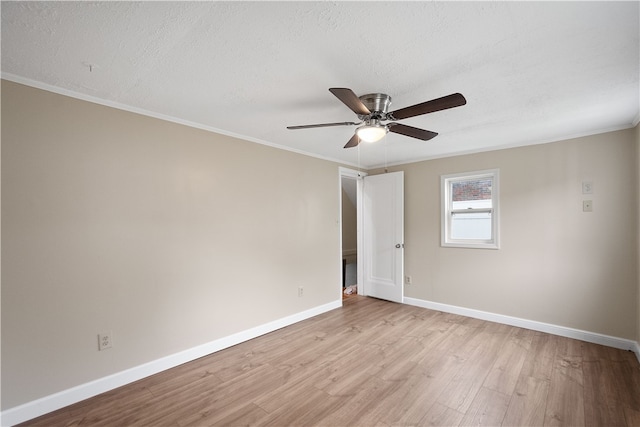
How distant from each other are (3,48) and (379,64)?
7.10 feet

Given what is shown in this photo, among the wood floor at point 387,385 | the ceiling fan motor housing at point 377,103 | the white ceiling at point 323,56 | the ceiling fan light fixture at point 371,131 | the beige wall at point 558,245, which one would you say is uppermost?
the white ceiling at point 323,56

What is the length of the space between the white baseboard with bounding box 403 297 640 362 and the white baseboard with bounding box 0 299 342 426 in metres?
2.40

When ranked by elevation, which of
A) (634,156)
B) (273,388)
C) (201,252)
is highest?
(634,156)

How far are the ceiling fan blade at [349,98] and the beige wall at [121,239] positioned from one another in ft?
5.78

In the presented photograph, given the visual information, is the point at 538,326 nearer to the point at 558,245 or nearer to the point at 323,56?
the point at 558,245

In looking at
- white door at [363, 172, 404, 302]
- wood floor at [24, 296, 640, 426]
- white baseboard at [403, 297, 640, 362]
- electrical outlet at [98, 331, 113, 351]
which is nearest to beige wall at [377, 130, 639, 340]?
white baseboard at [403, 297, 640, 362]

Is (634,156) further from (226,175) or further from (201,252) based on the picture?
(201,252)

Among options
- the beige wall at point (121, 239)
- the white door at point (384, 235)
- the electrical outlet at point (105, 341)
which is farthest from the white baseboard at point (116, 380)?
the white door at point (384, 235)

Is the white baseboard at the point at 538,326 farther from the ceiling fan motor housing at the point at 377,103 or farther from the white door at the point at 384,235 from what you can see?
the ceiling fan motor housing at the point at 377,103

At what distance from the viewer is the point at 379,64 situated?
177 centimetres

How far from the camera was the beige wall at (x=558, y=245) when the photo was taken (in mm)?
2984

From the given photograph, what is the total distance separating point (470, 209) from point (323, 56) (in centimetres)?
332

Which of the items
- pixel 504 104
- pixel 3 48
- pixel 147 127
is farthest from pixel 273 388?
pixel 504 104

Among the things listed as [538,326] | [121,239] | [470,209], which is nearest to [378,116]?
[121,239]
